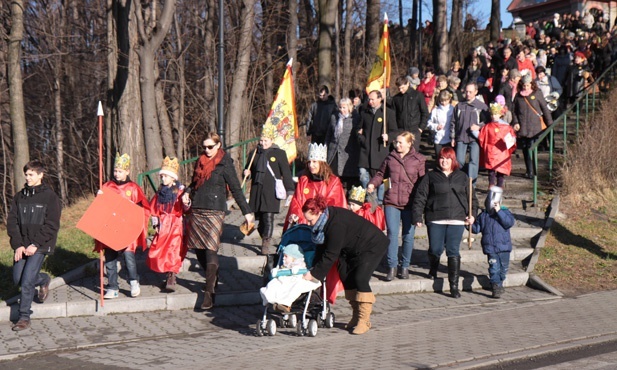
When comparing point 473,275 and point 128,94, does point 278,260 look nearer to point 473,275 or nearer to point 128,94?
point 473,275

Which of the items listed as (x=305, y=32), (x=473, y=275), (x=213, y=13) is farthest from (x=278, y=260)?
(x=305, y=32)

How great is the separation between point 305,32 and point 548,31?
877cm

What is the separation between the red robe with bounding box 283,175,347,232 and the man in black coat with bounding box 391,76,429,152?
449 cm

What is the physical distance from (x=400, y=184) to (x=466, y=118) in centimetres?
413

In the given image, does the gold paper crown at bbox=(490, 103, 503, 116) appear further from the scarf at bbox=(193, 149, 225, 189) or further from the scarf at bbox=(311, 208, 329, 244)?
the scarf at bbox=(311, 208, 329, 244)

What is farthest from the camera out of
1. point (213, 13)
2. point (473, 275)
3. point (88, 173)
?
point (88, 173)

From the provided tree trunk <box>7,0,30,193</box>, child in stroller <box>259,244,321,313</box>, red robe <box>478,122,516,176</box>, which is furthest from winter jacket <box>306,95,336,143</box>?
child in stroller <box>259,244,321,313</box>

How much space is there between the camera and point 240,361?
8828 millimetres

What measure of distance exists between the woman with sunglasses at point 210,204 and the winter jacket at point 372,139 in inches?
157

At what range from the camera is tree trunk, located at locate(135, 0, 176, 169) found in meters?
17.3

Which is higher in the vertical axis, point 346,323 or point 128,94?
point 128,94

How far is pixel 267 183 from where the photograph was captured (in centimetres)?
1302

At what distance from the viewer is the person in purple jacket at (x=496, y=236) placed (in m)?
12.1

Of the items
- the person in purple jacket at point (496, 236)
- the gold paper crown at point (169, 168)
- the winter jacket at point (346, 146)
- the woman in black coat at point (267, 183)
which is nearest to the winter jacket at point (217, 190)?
the gold paper crown at point (169, 168)
